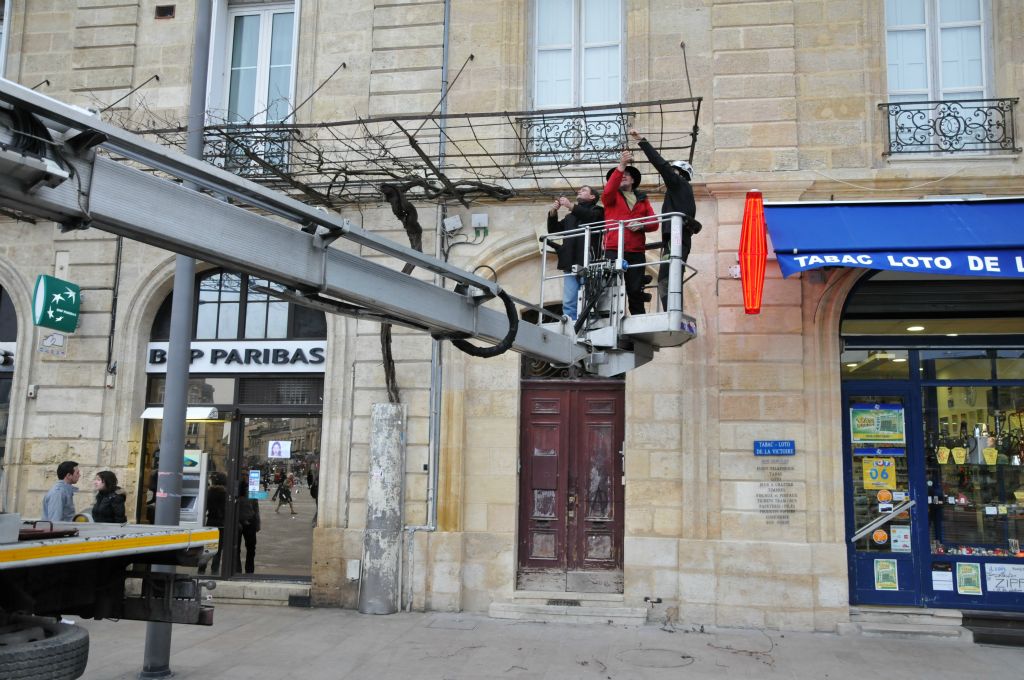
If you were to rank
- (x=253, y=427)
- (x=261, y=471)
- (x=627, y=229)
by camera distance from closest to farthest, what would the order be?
(x=627, y=229) → (x=261, y=471) → (x=253, y=427)

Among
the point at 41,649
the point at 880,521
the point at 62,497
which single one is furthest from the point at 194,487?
the point at 880,521

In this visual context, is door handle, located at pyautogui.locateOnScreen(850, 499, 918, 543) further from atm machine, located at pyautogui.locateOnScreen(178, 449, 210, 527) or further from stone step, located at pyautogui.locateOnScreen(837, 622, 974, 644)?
atm machine, located at pyautogui.locateOnScreen(178, 449, 210, 527)

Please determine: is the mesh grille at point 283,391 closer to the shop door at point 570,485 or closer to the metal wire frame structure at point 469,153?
the metal wire frame structure at point 469,153

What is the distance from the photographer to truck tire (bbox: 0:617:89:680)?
3.85 meters

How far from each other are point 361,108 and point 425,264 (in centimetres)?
658

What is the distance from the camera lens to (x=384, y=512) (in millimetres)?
9383

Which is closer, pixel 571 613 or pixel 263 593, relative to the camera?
pixel 571 613

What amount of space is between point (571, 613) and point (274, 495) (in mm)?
4120

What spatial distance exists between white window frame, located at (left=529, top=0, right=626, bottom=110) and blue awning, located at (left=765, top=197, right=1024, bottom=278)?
2.77 meters

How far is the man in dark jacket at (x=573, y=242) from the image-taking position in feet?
21.3

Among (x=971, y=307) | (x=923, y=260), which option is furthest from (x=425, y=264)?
(x=971, y=307)

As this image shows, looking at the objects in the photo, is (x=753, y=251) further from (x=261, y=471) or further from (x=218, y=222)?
(x=261, y=471)

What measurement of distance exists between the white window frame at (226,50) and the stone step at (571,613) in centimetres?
710

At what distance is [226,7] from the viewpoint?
37.2ft
